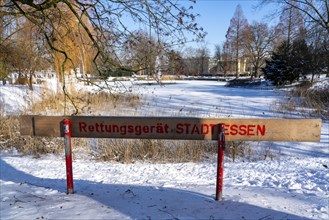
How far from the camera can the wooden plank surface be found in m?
3.21

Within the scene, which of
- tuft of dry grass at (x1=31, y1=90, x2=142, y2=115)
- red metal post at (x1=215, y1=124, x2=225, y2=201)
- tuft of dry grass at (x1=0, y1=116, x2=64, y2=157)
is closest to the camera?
red metal post at (x1=215, y1=124, x2=225, y2=201)

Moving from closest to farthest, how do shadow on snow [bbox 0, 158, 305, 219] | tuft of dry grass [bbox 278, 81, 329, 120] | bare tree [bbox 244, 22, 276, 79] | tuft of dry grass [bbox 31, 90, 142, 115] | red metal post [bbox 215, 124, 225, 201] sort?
shadow on snow [bbox 0, 158, 305, 219] → red metal post [bbox 215, 124, 225, 201] → tuft of dry grass [bbox 31, 90, 142, 115] → tuft of dry grass [bbox 278, 81, 329, 120] → bare tree [bbox 244, 22, 276, 79]

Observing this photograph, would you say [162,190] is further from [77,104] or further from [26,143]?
[77,104]

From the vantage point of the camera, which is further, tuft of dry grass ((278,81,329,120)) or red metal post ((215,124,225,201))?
tuft of dry grass ((278,81,329,120))

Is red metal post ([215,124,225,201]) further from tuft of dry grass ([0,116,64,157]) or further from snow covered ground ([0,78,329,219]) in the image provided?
tuft of dry grass ([0,116,64,157])

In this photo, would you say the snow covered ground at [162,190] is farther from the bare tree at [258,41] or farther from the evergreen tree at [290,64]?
the bare tree at [258,41]

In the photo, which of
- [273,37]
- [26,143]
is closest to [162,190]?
[26,143]

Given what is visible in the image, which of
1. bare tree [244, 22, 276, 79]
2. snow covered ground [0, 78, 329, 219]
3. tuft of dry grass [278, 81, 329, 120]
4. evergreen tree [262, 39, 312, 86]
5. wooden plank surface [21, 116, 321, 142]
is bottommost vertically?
snow covered ground [0, 78, 329, 219]

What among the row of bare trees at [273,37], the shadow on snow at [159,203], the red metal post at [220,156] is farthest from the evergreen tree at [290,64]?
the shadow on snow at [159,203]

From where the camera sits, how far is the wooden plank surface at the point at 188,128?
3211 millimetres

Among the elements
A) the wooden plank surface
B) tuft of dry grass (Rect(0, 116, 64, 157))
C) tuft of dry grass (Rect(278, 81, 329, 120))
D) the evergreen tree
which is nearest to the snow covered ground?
tuft of dry grass (Rect(0, 116, 64, 157))

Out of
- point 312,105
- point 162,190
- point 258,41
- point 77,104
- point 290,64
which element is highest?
point 258,41

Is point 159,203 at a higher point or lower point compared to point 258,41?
lower

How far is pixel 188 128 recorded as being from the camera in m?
3.30
